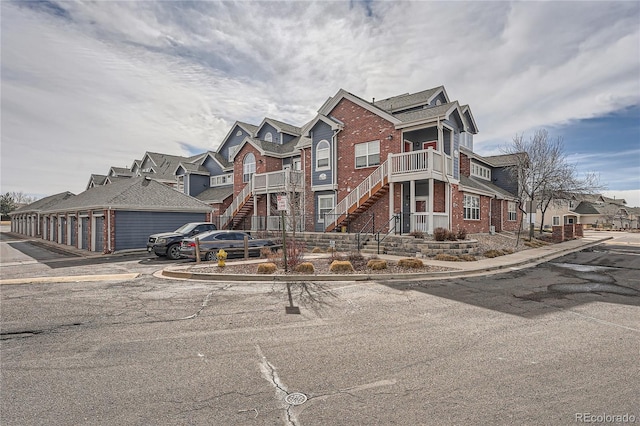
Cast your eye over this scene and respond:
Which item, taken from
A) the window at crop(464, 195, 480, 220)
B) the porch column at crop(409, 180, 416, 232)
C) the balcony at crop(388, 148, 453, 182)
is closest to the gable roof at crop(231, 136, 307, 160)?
the balcony at crop(388, 148, 453, 182)

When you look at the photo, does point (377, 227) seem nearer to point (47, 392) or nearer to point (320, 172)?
point (320, 172)

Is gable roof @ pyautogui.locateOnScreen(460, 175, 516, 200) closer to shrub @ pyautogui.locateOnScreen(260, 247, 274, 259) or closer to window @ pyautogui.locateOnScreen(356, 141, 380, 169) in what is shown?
window @ pyautogui.locateOnScreen(356, 141, 380, 169)

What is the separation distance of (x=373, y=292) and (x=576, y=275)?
838 centimetres

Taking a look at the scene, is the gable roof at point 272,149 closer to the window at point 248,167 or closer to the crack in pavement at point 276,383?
the window at point 248,167

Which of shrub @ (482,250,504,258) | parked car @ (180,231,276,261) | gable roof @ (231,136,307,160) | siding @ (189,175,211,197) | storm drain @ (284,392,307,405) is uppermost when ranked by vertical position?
gable roof @ (231,136,307,160)

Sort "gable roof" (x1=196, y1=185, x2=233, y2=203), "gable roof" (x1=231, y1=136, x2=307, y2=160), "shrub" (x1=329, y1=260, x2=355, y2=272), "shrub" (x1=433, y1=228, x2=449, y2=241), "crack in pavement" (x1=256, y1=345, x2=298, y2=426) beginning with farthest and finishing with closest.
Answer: "gable roof" (x1=196, y1=185, x2=233, y2=203) → "gable roof" (x1=231, y1=136, x2=307, y2=160) → "shrub" (x1=433, y1=228, x2=449, y2=241) → "shrub" (x1=329, y1=260, x2=355, y2=272) → "crack in pavement" (x1=256, y1=345, x2=298, y2=426)

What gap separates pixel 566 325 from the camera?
666 cm

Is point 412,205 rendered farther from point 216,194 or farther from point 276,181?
point 216,194

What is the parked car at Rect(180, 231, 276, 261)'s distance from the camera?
16106 millimetres

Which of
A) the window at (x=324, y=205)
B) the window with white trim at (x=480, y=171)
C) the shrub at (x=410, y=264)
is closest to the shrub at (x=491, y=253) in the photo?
the shrub at (x=410, y=264)

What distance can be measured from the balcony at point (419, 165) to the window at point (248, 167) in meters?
14.2

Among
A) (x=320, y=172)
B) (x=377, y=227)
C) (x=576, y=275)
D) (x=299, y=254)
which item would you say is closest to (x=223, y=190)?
(x=320, y=172)

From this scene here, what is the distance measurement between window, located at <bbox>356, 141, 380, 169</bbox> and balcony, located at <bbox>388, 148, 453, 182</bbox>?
7.05ft

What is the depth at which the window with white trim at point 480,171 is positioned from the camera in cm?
2991
